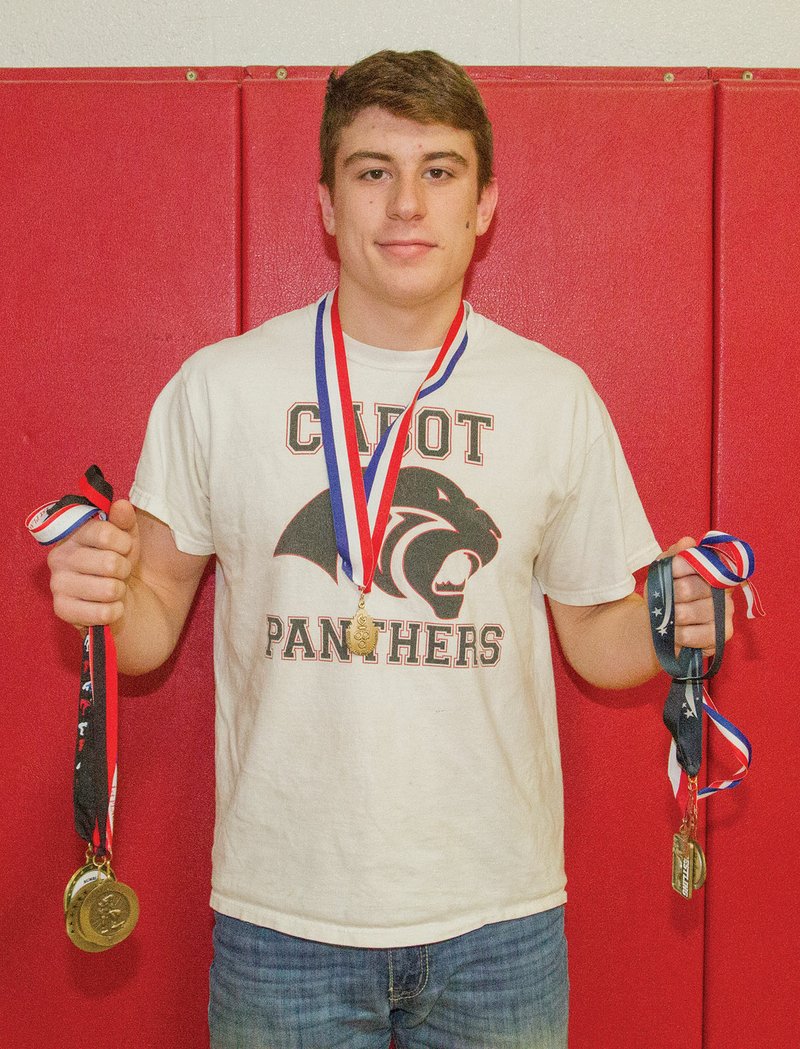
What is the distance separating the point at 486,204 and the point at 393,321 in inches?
9.7

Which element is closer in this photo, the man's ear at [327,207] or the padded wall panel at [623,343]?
the man's ear at [327,207]

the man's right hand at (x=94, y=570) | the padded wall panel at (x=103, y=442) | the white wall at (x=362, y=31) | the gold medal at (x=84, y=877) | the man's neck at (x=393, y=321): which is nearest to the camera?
the man's right hand at (x=94, y=570)

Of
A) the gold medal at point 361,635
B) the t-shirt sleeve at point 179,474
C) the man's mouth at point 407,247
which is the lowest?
the gold medal at point 361,635

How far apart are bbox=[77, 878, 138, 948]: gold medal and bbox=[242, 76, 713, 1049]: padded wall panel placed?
77 cm

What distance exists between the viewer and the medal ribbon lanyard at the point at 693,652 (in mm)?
1379

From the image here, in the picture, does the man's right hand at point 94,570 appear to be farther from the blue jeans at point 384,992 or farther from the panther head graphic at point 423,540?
the blue jeans at point 384,992

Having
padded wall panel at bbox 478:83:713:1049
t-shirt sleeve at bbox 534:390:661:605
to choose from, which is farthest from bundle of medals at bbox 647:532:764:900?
padded wall panel at bbox 478:83:713:1049

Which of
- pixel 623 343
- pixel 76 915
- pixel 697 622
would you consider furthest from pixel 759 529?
pixel 76 915

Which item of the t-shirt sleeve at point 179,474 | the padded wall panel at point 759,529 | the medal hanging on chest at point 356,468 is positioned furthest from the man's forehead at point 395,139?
the padded wall panel at point 759,529

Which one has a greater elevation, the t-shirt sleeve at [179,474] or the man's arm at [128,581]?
the t-shirt sleeve at [179,474]

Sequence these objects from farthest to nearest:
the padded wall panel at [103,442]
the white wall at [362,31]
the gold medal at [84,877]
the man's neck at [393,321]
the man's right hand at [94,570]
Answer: the white wall at [362,31]
the padded wall panel at [103,442]
the man's neck at [393,321]
the gold medal at [84,877]
the man's right hand at [94,570]

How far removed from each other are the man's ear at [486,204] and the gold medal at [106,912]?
1071mm

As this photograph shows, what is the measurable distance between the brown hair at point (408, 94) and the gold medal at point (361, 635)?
0.65 meters

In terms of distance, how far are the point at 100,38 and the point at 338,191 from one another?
0.71 m
